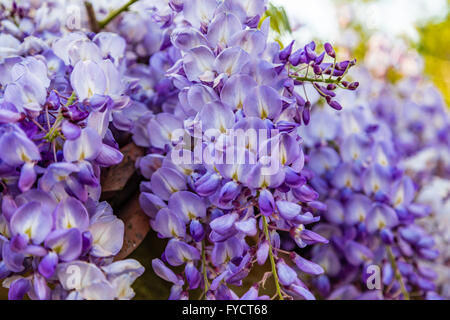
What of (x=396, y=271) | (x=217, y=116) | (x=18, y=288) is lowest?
(x=396, y=271)

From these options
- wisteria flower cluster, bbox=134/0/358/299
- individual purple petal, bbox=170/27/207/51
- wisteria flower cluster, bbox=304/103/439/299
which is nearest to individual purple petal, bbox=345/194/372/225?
wisteria flower cluster, bbox=304/103/439/299

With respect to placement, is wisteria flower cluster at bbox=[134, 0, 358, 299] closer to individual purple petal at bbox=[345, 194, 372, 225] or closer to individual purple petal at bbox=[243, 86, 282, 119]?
individual purple petal at bbox=[243, 86, 282, 119]

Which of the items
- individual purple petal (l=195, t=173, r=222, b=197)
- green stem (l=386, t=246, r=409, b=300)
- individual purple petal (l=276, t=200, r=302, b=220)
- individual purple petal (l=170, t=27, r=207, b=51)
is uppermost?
individual purple petal (l=170, t=27, r=207, b=51)

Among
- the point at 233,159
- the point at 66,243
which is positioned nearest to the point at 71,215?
the point at 66,243

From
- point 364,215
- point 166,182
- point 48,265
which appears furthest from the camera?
point 364,215

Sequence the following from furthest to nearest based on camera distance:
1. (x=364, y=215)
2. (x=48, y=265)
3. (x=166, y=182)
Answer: (x=364, y=215) < (x=166, y=182) < (x=48, y=265)

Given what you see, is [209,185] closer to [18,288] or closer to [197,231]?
[197,231]

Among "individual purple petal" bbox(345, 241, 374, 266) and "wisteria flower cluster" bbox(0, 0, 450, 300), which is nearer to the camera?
"wisteria flower cluster" bbox(0, 0, 450, 300)

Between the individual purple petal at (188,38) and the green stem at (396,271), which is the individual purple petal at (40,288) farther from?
the green stem at (396,271)

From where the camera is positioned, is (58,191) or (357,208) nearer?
(58,191)

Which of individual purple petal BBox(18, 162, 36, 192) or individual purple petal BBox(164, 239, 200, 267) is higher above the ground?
individual purple petal BBox(18, 162, 36, 192)

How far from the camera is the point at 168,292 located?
17.5 inches

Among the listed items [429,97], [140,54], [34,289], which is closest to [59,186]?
[34,289]
